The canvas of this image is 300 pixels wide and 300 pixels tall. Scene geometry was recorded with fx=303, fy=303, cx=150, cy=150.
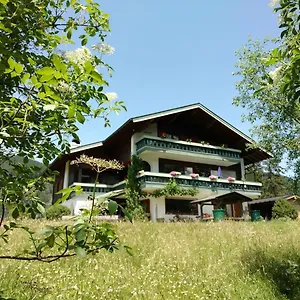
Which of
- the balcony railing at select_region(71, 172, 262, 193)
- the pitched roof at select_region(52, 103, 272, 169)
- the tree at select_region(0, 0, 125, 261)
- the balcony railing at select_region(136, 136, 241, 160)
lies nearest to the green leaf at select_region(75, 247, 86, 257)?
the tree at select_region(0, 0, 125, 261)

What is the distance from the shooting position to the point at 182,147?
82.3ft

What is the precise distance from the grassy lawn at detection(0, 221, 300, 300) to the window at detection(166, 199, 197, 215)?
16.2 metres

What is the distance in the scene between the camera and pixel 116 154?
27328 mm

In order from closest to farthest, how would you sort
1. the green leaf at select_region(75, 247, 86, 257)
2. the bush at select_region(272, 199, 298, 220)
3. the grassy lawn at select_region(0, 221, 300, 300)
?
the green leaf at select_region(75, 247, 86, 257)
the grassy lawn at select_region(0, 221, 300, 300)
the bush at select_region(272, 199, 298, 220)

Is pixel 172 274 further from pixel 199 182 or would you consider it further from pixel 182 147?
pixel 182 147

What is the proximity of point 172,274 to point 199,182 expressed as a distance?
60.6 feet

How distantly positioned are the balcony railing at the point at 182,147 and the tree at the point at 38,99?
65.0ft

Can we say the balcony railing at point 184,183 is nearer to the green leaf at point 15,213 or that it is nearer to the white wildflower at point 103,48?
the white wildflower at point 103,48

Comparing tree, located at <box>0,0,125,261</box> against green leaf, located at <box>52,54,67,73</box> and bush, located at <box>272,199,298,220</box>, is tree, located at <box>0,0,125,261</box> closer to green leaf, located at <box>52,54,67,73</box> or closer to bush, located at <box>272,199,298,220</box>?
green leaf, located at <box>52,54,67,73</box>

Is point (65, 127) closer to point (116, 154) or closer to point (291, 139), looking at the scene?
point (291, 139)

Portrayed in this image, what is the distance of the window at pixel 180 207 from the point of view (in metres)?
25.0

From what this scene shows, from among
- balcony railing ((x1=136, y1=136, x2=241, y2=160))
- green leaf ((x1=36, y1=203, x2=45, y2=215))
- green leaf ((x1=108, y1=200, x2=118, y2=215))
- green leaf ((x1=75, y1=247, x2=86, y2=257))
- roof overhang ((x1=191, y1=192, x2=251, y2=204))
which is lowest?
green leaf ((x1=75, y1=247, x2=86, y2=257))

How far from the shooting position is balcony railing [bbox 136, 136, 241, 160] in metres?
23.3

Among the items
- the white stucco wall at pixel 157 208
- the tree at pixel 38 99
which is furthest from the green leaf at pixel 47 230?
the white stucco wall at pixel 157 208
